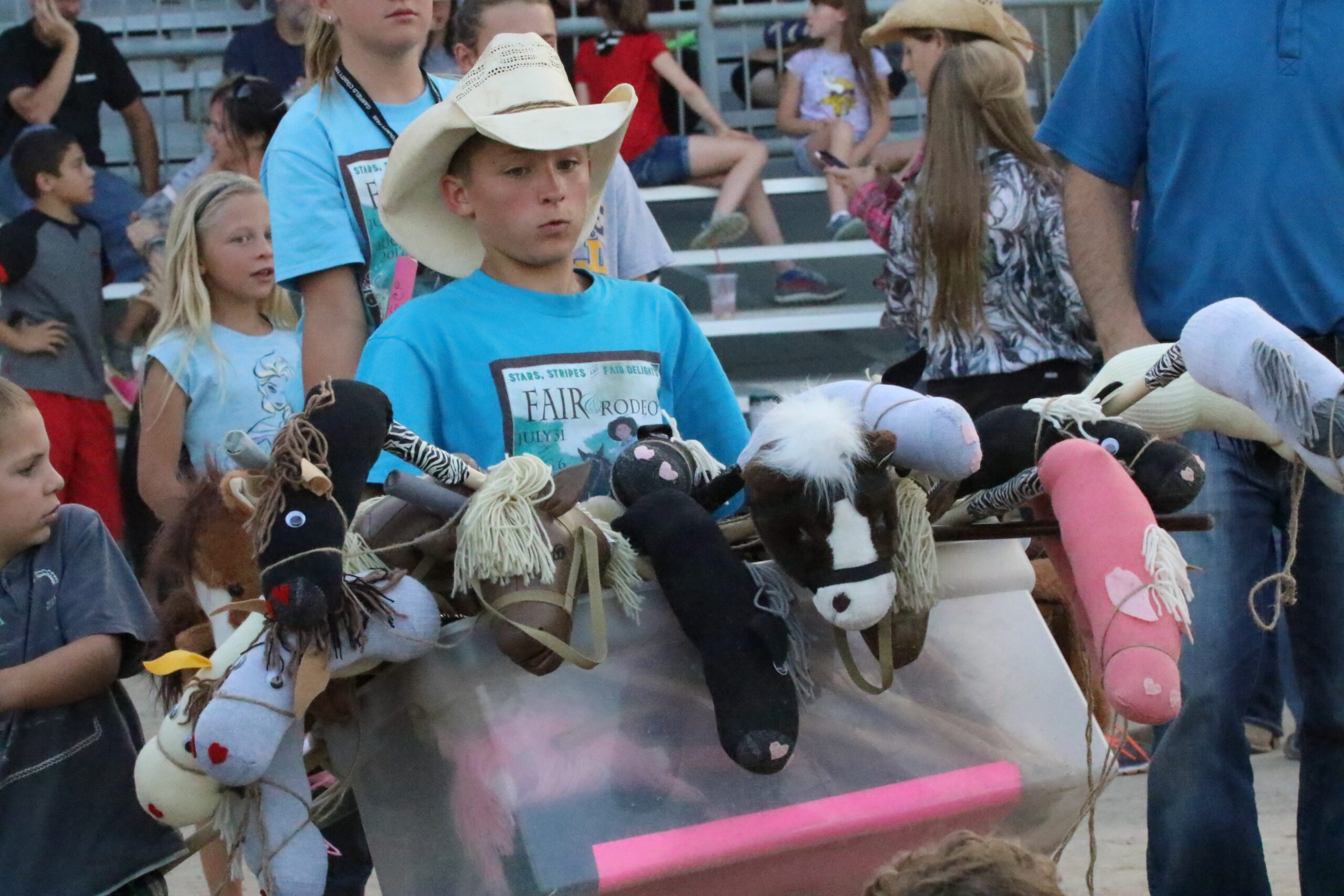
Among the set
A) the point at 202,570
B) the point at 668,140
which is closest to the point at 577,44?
the point at 668,140

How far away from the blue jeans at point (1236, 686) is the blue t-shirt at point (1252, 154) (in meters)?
0.28

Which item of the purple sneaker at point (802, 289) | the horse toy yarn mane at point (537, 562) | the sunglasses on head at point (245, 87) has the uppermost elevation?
the horse toy yarn mane at point (537, 562)

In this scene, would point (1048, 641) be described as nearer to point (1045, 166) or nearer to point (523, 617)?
point (523, 617)

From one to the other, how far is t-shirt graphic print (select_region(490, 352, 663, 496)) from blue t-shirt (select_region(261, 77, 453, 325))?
1.72ft

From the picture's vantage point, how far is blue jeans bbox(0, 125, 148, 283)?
7.05 metres

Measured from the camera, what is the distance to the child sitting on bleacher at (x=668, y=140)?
734 cm

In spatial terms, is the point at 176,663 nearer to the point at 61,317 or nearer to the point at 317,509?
the point at 317,509

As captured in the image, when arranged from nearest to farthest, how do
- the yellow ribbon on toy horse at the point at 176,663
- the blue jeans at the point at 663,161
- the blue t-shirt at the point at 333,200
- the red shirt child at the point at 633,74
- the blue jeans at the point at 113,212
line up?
the yellow ribbon on toy horse at the point at 176,663 → the blue t-shirt at the point at 333,200 → the blue jeans at the point at 113,212 → the red shirt child at the point at 633,74 → the blue jeans at the point at 663,161

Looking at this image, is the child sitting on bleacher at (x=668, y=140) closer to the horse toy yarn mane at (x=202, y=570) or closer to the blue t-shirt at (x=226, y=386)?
the blue t-shirt at (x=226, y=386)

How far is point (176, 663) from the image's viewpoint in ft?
6.91

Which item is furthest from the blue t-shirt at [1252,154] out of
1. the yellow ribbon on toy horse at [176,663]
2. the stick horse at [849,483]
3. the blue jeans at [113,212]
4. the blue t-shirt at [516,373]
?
the blue jeans at [113,212]

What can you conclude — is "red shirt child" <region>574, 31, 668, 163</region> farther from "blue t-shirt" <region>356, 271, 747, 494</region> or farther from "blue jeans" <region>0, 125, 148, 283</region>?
"blue t-shirt" <region>356, 271, 747, 494</region>

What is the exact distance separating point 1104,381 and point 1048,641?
0.38m

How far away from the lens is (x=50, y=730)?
2.86m
